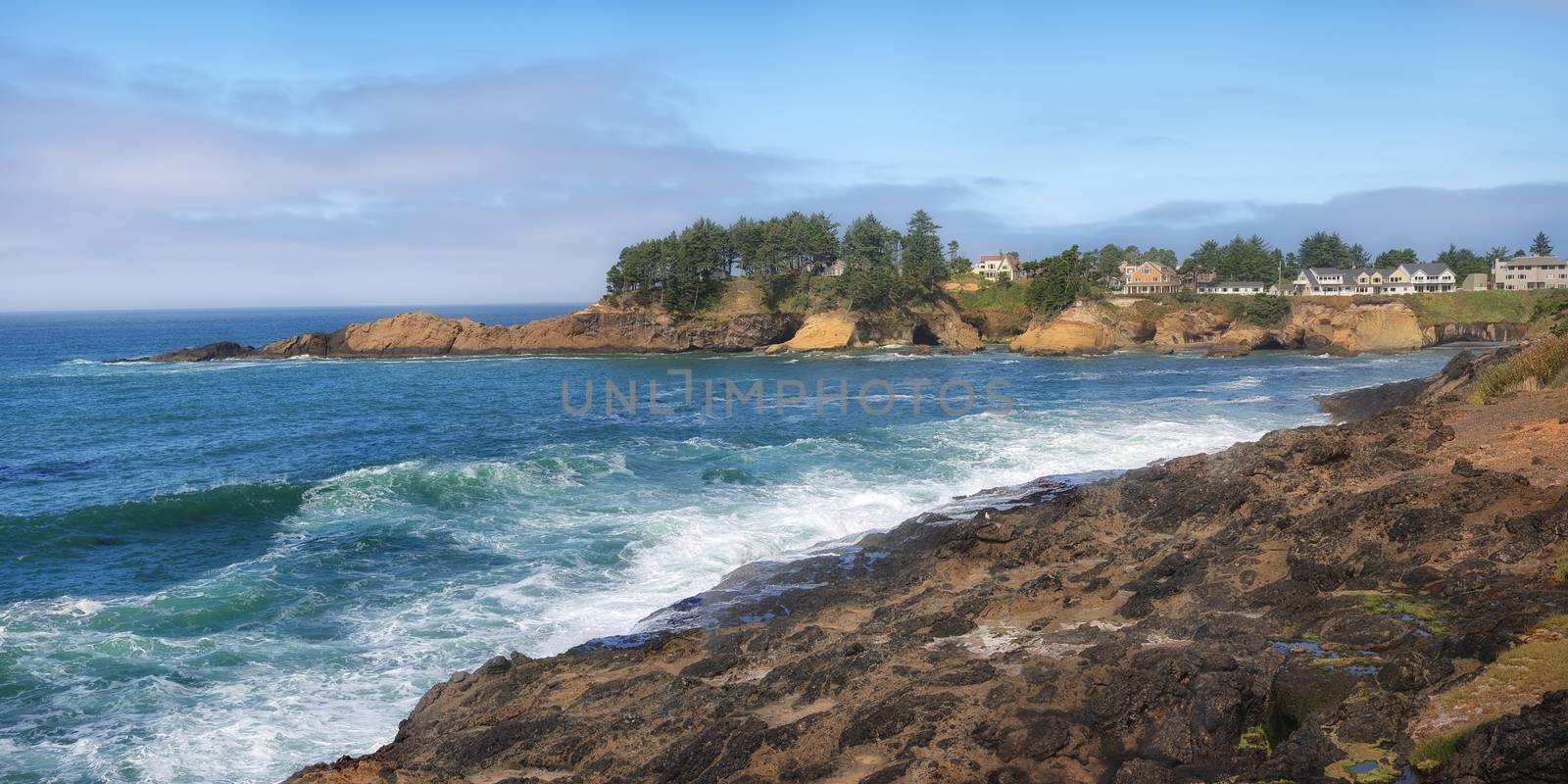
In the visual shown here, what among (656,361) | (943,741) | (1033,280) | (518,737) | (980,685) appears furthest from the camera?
(1033,280)

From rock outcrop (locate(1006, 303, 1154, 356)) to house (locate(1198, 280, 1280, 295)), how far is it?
3394cm

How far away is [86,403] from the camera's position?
48625mm

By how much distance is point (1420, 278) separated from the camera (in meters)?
107

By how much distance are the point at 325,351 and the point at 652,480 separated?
6547 centimetres

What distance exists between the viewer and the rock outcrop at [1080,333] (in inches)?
3088

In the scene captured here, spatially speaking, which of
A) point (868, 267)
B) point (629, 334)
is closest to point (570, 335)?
point (629, 334)

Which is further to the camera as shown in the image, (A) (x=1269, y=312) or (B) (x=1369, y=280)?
(B) (x=1369, y=280)

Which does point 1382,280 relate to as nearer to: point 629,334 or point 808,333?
point 808,333

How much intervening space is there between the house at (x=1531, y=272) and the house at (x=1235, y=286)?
2426 centimetres

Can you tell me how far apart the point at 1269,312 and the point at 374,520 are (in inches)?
3154

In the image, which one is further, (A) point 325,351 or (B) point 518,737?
(A) point 325,351

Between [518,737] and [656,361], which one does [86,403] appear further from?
[518,737]

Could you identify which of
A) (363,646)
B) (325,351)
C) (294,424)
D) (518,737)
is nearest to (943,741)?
(518,737)

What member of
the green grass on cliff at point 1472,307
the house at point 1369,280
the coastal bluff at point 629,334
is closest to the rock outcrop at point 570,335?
the coastal bluff at point 629,334
